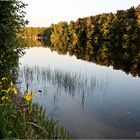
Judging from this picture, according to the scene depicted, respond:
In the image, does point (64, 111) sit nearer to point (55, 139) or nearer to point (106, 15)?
point (55, 139)

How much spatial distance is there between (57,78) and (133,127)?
11.1 m

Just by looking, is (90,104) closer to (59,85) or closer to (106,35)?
(59,85)

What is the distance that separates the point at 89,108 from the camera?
17.2 metres

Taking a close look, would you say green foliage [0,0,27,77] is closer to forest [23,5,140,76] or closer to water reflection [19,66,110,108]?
water reflection [19,66,110,108]

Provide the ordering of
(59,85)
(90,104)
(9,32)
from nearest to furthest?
(9,32), (90,104), (59,85)

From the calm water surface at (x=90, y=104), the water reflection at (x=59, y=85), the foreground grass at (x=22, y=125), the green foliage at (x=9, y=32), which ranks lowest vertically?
the calm water surface at (x=90, y=104)

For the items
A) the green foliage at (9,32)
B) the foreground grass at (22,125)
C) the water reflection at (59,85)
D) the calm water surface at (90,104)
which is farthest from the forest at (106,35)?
the foreground grass at (22,125)

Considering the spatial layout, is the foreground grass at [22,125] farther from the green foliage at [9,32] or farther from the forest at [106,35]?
the forest at [106,35]

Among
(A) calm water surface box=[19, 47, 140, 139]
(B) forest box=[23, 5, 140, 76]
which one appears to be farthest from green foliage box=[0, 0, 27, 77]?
(B) forest box=[23, 5, 140, 76]

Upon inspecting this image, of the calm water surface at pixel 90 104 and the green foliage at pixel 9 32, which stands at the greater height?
the green foliage at pixel 9 32

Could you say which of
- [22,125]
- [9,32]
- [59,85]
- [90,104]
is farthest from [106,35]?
[22,125]

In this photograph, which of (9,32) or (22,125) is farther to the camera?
(9,32)

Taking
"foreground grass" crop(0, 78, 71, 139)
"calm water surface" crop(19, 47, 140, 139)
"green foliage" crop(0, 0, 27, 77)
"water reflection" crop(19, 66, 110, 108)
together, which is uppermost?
"green foliage" crop(0, 0, 27, 77)

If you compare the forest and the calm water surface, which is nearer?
the calm water surface
